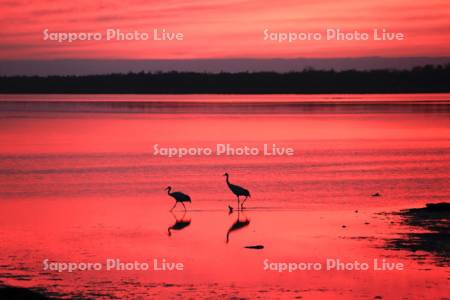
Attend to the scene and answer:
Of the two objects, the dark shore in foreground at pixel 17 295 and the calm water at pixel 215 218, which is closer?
the dark shore in foreground at pixel 17 295

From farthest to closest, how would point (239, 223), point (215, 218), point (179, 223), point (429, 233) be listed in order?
point (215, 218)
point (179, 223)
point (239, 223)
point (429, 233)

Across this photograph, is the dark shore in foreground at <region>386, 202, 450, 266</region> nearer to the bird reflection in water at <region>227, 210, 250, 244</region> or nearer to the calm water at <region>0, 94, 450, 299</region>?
the calm water at <region>0, 94, 450, 299</region>

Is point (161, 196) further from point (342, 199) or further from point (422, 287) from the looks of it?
point (422, 287)

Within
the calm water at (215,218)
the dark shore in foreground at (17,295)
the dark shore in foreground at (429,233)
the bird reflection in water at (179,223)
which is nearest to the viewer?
the dark shore in foreground at (17,295)

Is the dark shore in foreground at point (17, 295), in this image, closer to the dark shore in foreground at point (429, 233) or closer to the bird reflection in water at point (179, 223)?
the bird reflection in water at point (179, 223)

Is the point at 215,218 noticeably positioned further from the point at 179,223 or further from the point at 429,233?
the point at 429,233

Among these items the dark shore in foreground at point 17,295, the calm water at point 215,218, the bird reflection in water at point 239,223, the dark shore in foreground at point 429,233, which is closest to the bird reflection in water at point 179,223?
the calm water at point 215,218

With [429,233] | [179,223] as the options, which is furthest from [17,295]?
[429,233]

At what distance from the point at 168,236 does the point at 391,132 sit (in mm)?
33589

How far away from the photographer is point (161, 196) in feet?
65.7

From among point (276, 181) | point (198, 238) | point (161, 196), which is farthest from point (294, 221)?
point (276, 181)

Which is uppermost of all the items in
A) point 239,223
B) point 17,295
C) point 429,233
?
point 239,223

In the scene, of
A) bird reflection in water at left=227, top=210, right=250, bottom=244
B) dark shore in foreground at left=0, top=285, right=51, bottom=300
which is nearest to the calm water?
bird reflection in water at left=227, top=210, right=250, bottom=244

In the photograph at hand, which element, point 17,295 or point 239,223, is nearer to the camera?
point 17,295
